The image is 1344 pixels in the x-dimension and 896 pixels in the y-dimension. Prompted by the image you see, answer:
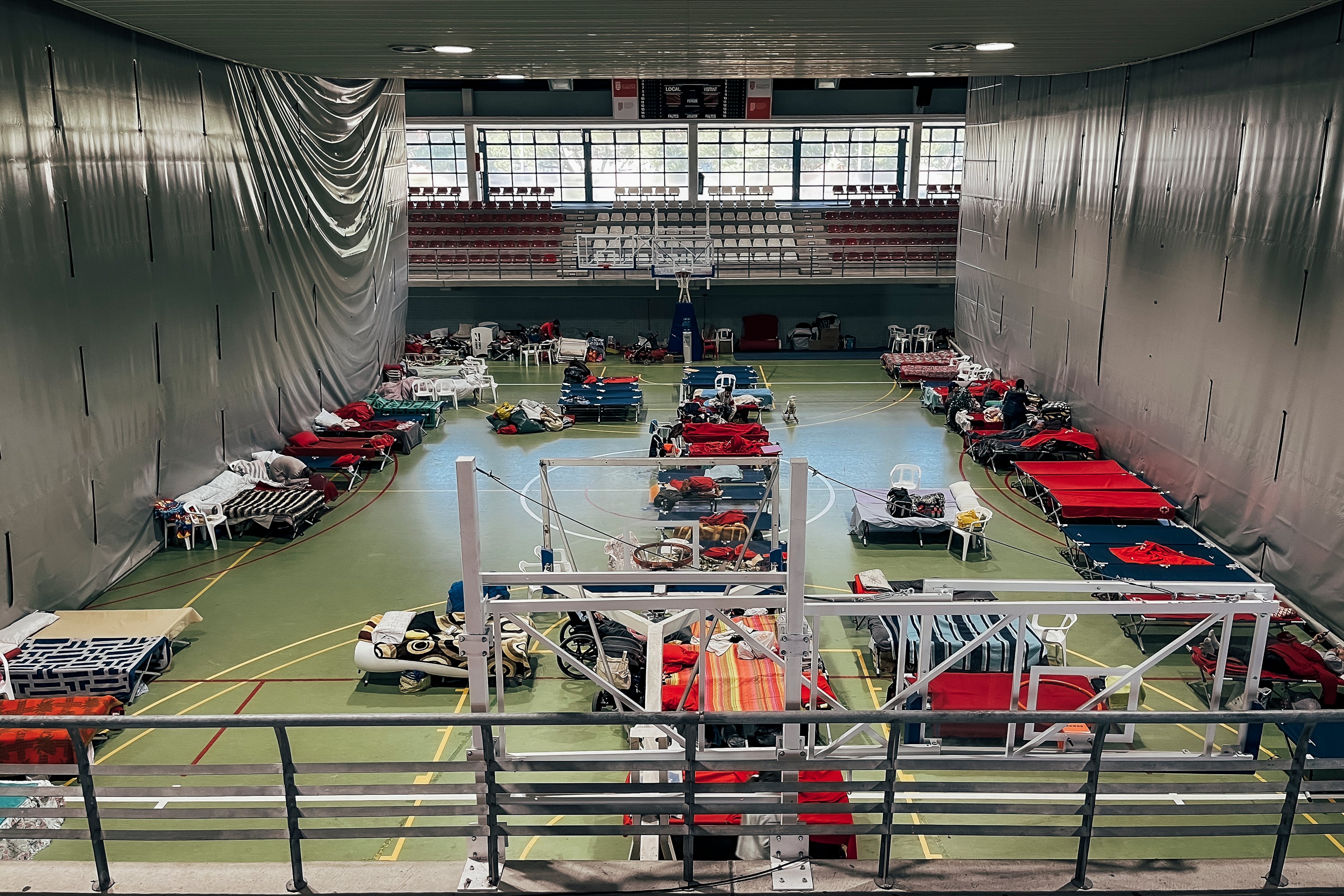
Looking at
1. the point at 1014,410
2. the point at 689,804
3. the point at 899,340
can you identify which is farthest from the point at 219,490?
the point at 899,340

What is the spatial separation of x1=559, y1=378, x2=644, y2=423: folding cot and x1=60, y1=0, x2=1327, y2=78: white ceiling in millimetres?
8276

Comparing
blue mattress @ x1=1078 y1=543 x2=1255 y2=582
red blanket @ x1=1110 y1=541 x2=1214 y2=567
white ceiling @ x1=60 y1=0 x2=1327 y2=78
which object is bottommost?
blue mattress @ x1=1078 y1=543 x2=1255 y2=582

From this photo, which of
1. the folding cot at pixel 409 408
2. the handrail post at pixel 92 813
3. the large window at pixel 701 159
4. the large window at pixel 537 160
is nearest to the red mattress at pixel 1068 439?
the folding cot at pixel 409 408

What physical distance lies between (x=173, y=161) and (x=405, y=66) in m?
3.93

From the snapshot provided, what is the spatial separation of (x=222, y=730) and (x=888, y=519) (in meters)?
9.57

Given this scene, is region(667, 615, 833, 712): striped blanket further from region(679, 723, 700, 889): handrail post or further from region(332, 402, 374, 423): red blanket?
region(332, 402, 374, 423): red blanket

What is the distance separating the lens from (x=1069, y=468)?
17812 mm

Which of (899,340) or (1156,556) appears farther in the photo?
(899,340)

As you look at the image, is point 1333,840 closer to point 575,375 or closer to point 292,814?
point 292,814

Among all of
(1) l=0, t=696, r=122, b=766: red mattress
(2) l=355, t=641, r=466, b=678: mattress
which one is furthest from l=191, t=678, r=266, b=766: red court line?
(2) l=355, t=641, r=466, b=678: mattress

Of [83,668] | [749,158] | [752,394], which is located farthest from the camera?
[749,158]

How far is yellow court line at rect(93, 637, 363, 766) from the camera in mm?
10430

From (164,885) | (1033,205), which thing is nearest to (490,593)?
(164,885)

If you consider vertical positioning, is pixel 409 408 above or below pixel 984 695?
above
